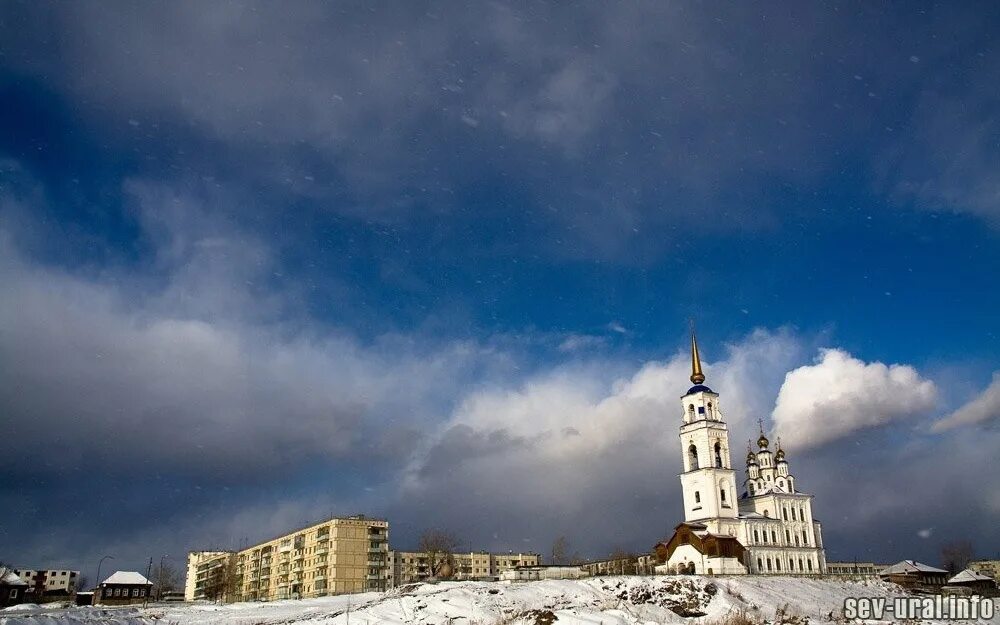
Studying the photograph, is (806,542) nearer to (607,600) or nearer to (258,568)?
(607,600)

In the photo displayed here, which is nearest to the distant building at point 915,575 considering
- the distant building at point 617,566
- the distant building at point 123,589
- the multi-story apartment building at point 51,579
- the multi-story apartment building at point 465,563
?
the distant building at point 617,566

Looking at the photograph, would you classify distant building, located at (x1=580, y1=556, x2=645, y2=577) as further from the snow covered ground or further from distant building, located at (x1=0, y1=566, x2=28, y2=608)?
distant building, located at (x1=0, y1=566, x2=28, y2=608)

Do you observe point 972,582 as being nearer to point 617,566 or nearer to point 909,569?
point 909,569

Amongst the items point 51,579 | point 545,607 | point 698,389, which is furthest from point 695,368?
point 51,579

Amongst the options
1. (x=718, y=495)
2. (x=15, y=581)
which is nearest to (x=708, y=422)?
(x=718, y=495)

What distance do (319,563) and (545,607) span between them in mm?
77144

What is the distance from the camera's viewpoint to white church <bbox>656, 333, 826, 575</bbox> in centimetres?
9100

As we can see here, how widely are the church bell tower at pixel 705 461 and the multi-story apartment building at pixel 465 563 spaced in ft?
141

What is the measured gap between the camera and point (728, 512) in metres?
97.9

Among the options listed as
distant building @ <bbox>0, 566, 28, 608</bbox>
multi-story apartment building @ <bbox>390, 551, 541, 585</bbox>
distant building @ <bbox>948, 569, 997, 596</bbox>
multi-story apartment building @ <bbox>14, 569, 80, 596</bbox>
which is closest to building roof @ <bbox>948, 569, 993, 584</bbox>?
distant building @ <bbox>948, 569, 997, 596</bbox>

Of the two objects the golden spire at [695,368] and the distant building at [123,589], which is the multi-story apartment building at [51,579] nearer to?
the distant building at [123,589]

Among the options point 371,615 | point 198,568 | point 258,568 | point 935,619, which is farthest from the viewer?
point 198,568

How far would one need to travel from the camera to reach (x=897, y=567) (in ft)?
308

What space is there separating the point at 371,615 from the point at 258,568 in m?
113
